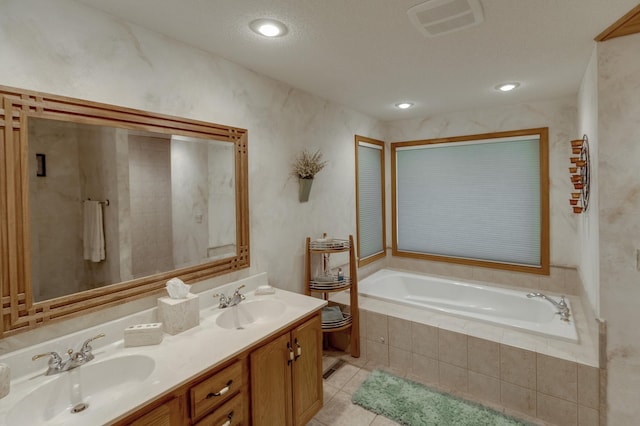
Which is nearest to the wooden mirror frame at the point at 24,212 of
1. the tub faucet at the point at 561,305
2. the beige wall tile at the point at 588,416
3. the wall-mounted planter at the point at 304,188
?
the wall-mounted planter at the point at 304,188

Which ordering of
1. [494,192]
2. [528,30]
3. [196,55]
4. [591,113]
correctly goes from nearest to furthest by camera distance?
[528,30] < [196,55] < [591,113] < [494,192]

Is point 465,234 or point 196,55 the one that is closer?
point 196,55

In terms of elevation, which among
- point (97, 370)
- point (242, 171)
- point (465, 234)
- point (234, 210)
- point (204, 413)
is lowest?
point (204, 413)

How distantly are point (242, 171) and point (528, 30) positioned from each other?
1908 millimetres

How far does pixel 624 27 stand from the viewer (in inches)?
66.9

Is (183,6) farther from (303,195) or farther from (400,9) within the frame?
(303,195)

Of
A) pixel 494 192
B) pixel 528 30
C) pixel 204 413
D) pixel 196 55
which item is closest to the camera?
pixel 204 413

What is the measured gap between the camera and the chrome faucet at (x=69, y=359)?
4.23 feet

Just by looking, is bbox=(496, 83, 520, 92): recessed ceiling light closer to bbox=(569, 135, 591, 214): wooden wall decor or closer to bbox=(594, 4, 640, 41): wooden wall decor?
bbox=(569, 135, 591, 214): wooden wall decor

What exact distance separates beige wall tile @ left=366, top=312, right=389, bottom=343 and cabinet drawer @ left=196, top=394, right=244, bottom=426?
5.08 ft

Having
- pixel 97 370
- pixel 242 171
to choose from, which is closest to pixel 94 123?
pixel 242 171

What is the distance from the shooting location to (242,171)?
221 centimetres

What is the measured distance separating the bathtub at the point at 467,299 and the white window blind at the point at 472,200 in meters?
0.38

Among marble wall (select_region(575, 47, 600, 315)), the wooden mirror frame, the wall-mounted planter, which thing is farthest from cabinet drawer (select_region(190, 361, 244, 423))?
marble wall (select_region(575, 47, 600, 315))
